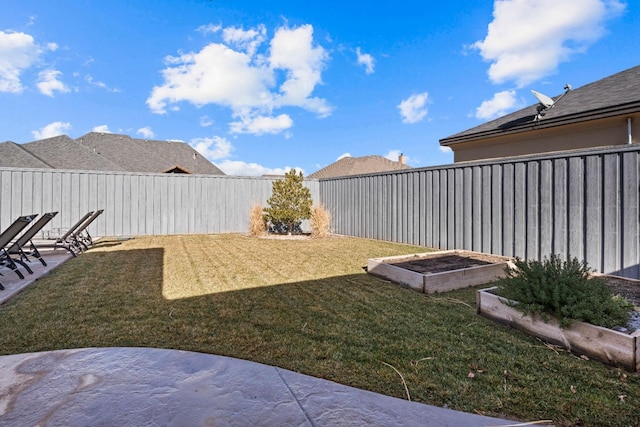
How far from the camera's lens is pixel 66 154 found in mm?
15836

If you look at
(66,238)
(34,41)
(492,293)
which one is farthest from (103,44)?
(492,293)

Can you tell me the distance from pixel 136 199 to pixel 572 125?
39.6 ft

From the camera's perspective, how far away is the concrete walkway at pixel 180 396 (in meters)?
1.51

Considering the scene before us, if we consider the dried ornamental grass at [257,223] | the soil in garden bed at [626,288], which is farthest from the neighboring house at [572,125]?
the dried ornamental grass at [257,223]

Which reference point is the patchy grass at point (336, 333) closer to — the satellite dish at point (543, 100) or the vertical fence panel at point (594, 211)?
the vertical fence panel at point (594, 211)

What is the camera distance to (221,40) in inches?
434

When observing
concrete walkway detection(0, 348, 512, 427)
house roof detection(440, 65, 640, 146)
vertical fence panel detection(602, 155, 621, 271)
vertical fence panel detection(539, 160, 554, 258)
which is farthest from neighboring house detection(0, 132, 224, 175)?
vertical fence panel detection(602, 155, 621, 271)

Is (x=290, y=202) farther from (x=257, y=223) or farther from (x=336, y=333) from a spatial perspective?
(x=336, y=333)

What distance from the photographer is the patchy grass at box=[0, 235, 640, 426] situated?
1.75m

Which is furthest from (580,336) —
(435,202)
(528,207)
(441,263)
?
(435,202)

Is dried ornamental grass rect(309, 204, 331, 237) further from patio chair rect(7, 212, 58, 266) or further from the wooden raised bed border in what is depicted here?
the wooden raised bed border

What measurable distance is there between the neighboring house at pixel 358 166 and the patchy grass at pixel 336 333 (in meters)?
21.8

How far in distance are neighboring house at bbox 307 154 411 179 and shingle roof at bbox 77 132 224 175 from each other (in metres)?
9.66

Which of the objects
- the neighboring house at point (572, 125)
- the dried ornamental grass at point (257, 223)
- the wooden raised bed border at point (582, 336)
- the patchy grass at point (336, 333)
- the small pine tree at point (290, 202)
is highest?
the neighboring house at point (572, 125)
